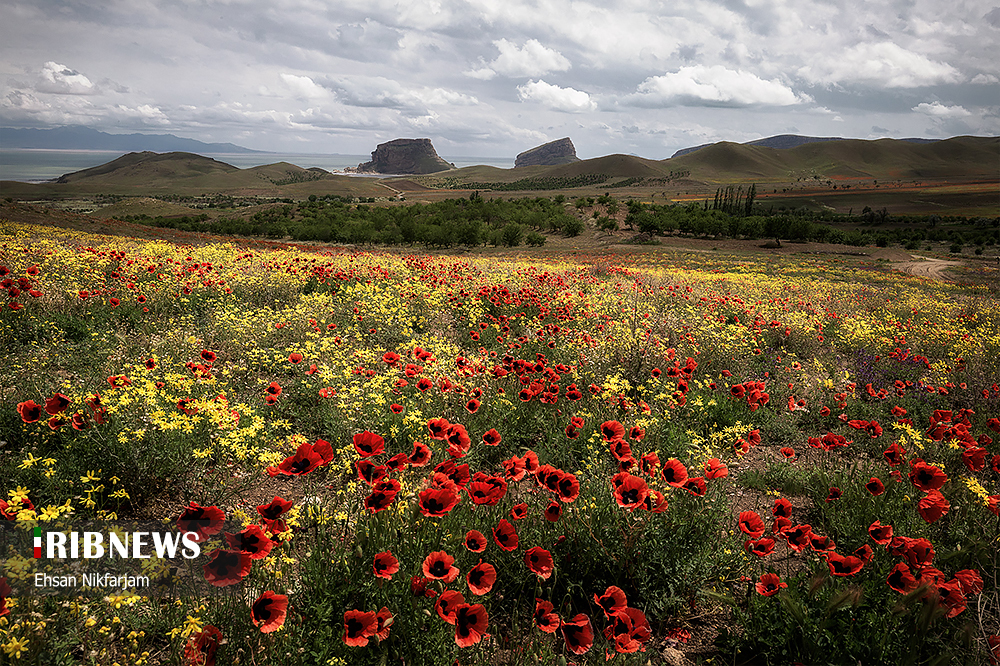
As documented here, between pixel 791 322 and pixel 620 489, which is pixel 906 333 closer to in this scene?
pixel 791 322

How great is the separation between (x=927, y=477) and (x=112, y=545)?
16.2 ft

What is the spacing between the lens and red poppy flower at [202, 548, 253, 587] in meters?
1.77

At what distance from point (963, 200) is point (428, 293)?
166m

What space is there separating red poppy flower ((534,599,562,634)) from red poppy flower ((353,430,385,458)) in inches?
42.7

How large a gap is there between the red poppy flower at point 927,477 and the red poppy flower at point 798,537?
832mm

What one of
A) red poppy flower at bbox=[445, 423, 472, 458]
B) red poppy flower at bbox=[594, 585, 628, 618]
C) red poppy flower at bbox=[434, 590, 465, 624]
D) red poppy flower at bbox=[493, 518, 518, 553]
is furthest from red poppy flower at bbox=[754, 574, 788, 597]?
red poppy flower at bbox=[445, 423, 472, 458]

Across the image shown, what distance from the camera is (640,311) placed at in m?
8.97

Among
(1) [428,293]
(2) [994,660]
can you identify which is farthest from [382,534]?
(1) [428,293]

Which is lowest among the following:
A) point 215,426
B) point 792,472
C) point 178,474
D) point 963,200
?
point 792,472

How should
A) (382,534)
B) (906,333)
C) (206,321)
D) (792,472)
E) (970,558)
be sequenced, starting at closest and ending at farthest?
(382,534) → (970,558) → (792,472) → (206,321) → (906,333)

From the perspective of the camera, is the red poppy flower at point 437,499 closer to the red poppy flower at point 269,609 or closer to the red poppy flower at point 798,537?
the red poppy flower at point 269,609

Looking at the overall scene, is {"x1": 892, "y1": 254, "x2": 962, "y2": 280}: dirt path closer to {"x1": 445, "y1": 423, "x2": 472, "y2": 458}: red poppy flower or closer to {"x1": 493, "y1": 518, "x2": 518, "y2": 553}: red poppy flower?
{"x1": 445, "y1": 423, "x2": 472, "y2": 458}: red poppy flower

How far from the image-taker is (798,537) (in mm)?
2369

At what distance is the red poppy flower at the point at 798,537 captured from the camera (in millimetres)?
2326
